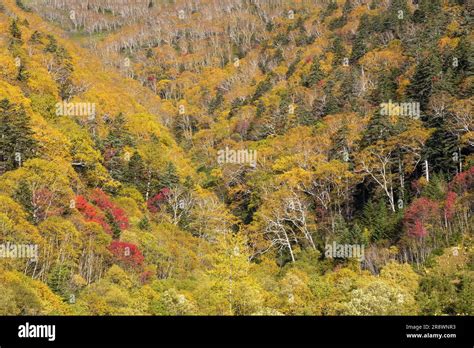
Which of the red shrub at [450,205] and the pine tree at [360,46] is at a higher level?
the pine tree at [360,46]

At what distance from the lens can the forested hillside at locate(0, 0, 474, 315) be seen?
3847cm

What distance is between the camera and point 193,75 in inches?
6506

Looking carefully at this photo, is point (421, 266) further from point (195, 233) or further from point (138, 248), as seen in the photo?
point (195, 233)

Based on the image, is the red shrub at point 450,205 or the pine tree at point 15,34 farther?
the pine tree at point 15,34

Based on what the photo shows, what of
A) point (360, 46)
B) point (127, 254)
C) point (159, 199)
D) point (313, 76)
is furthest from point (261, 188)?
point (360, 46)

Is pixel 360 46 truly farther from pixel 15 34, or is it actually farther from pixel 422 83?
pixel 15 34

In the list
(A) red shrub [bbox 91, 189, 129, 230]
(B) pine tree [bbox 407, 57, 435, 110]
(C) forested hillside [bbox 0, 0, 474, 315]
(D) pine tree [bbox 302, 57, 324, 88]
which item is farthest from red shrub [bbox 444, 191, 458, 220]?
(D) pine tree [bbox 302, 57, 324, 88]

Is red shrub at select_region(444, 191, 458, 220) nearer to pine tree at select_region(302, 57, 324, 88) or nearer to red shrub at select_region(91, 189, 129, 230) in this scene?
red shrub at select_region(91, 189, 129, 230)

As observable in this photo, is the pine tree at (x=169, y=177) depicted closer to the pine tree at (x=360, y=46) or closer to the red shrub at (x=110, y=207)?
the red shrub at (x=110, y=207)

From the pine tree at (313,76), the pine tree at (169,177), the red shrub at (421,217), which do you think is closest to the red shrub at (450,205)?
the red shrub at (421,217)

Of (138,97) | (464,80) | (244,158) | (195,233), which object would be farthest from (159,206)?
(138,97)

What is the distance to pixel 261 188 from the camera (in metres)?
71.6

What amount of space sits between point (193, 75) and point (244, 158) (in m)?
85.4

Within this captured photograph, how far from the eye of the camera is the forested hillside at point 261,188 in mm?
38469
